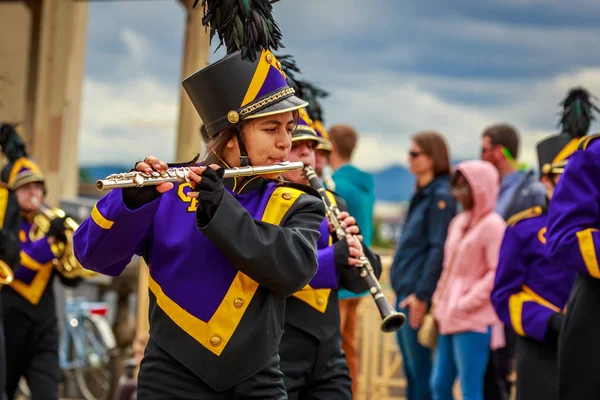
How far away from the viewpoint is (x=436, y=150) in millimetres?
6609

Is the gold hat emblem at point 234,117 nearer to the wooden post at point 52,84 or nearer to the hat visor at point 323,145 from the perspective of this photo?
the hat visor at point 323,145

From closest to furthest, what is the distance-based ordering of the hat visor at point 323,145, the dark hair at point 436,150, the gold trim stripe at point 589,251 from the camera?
the gold trim stripe at point 589,251, the hat visor at point 323,145, the dark hair at point 436,150

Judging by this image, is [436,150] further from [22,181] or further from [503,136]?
[22,181]

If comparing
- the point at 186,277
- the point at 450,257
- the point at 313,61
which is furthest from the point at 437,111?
the point at 186,277

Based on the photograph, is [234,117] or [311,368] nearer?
[234,117]

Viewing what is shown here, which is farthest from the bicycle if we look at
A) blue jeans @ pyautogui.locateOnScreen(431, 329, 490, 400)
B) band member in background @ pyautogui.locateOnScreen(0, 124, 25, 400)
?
blue jeans @ pyautogui.locateOnScreen(431, 329, 490, 400)

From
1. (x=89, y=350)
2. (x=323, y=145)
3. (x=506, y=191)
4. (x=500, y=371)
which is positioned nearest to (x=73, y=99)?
(x=89, y=350)

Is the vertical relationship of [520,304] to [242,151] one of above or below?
below

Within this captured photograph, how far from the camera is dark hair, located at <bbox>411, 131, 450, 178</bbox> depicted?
661cm

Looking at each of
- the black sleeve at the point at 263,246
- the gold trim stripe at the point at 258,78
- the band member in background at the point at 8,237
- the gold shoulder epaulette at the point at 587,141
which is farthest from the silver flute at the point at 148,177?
the band member in background at the point at 8,237

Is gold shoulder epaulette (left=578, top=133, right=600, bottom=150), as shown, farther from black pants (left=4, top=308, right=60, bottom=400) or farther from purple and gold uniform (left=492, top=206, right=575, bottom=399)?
black pants (left=4, top=308, right=60, bottom=400)

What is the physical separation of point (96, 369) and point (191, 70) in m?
2.93

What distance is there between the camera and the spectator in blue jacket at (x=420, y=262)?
21.0ft

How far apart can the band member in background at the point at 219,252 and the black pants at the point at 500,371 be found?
12.2ft
